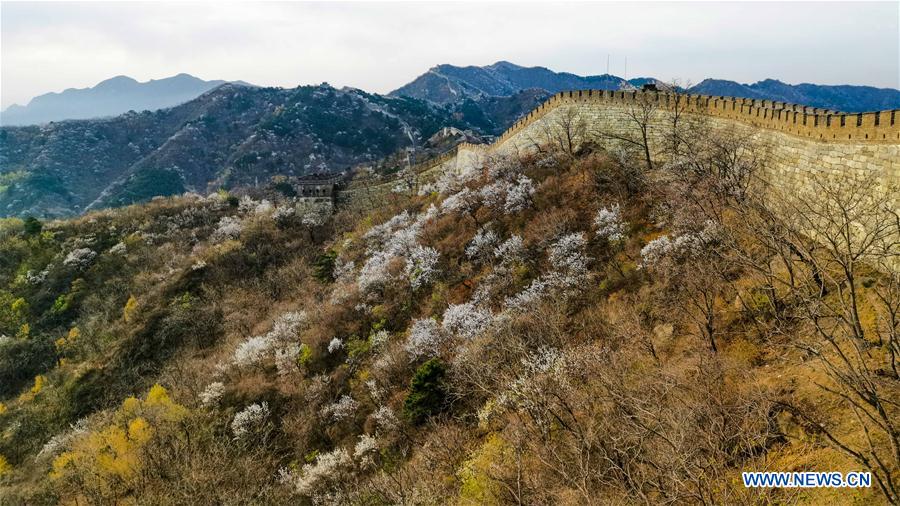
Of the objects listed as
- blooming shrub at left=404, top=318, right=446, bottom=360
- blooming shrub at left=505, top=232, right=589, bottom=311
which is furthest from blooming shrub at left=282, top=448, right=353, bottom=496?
blooming shrub at left=505, top=232, right=589, bottom=311

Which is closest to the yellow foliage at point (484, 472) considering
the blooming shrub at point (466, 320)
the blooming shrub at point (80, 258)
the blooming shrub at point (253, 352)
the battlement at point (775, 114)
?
the blooming shrub at point (466, 320)

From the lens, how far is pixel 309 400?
32031 millimetres

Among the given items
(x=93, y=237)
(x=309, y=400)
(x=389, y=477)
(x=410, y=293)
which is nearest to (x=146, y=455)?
(x=309, y=400)

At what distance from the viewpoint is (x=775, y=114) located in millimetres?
25891

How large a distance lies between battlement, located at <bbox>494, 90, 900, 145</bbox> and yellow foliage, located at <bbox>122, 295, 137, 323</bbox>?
5060 centimetres

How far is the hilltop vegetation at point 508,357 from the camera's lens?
14.8m

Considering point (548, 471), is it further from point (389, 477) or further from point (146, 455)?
point (146, 455)

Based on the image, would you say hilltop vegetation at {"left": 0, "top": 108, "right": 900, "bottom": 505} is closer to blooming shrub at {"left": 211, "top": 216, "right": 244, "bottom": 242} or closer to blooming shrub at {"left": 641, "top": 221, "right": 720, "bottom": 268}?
blooming shrub at {"left": 641, "top": 221, "right": 720, "bottom": 268}

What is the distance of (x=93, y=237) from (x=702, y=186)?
8153 cm

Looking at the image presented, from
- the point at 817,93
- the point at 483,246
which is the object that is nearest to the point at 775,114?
the point at 483,246

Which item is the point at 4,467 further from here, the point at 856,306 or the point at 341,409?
the point at 856,306

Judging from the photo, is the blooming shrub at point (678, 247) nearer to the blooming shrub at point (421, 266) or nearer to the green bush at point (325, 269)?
the blooming shrub at point (421, 266)

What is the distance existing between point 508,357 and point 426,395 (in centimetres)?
521

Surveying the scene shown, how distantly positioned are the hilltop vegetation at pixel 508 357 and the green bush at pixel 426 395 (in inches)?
4.6
